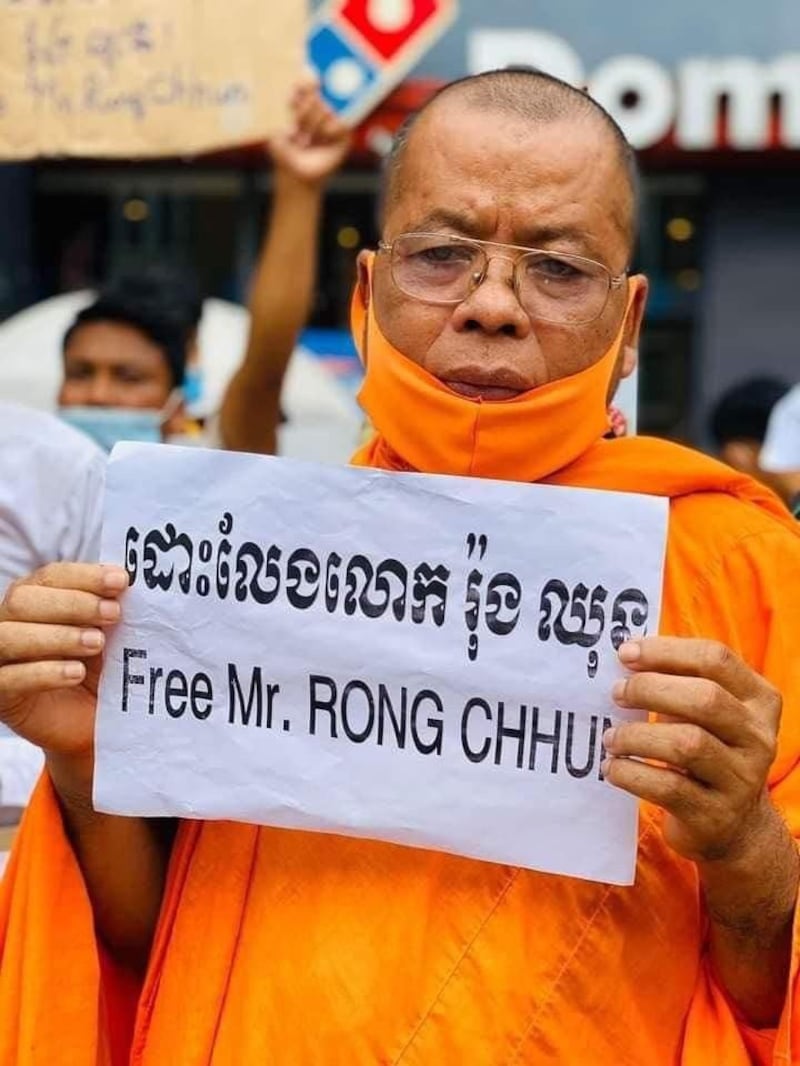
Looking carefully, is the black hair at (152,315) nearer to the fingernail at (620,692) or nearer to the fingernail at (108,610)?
the fingernail at (108,610)

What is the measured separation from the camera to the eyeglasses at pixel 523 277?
1.63 metres

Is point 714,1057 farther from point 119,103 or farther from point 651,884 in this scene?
point 119,103

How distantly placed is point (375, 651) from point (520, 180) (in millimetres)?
514

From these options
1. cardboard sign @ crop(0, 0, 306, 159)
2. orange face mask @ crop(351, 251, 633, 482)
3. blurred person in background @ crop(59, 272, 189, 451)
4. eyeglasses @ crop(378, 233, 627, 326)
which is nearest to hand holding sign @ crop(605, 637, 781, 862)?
orange face mask @ crop(351, 251, 633, 482)

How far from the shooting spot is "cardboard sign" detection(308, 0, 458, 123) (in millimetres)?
8164

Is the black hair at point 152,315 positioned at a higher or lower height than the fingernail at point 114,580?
lower

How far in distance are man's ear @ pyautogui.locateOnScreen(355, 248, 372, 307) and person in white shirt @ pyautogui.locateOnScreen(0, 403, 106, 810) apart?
37.0 inches

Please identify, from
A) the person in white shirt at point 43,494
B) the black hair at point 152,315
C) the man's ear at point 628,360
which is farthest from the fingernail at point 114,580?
the black hair at point 152,315

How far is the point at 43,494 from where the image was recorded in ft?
8.89

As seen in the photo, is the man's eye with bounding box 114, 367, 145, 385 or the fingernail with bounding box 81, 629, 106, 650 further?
the man's eye with bounding box 114, 367, 145, 385

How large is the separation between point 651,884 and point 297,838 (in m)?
0.37

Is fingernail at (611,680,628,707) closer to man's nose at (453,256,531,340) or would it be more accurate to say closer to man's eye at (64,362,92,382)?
man's nose at (453,256,531,340)

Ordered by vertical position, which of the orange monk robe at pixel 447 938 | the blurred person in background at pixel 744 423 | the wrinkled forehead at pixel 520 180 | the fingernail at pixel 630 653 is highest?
the wrinkled forehead at pixel 520 180

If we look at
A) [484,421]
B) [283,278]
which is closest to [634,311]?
[484,421]
